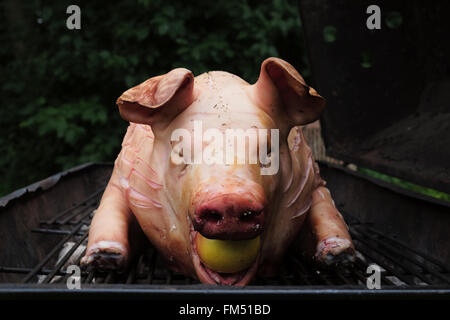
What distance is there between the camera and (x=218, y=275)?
1005 millimetres

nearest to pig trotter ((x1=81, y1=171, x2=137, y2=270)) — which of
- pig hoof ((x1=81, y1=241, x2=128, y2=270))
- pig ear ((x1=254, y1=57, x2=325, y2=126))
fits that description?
pig hoof ((x1=81, y1=241, x2=128, y2=270))

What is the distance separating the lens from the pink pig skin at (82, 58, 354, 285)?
3.38ft

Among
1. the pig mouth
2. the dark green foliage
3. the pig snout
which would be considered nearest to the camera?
the pig snout

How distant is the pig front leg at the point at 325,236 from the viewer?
1.13 metres

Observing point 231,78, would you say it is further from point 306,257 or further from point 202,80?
point 306,257

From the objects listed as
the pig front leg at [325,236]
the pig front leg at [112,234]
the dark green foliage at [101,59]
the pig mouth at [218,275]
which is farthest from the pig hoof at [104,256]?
the dark green foliage at [101,59]

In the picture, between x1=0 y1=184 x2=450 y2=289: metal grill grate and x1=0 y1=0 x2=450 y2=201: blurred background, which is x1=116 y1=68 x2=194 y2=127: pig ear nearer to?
x1=0 y1=184 x2=450 y2=289: metal grill grate

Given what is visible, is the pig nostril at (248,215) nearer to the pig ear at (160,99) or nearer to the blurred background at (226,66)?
the pig ear at (160,99)

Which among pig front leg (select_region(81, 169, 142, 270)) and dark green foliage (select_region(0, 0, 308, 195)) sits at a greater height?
dark green foliage (select_region(0, 0, 308, 195))

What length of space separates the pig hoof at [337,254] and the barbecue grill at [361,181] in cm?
4

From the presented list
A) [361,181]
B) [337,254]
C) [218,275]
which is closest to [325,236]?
[337,254]
